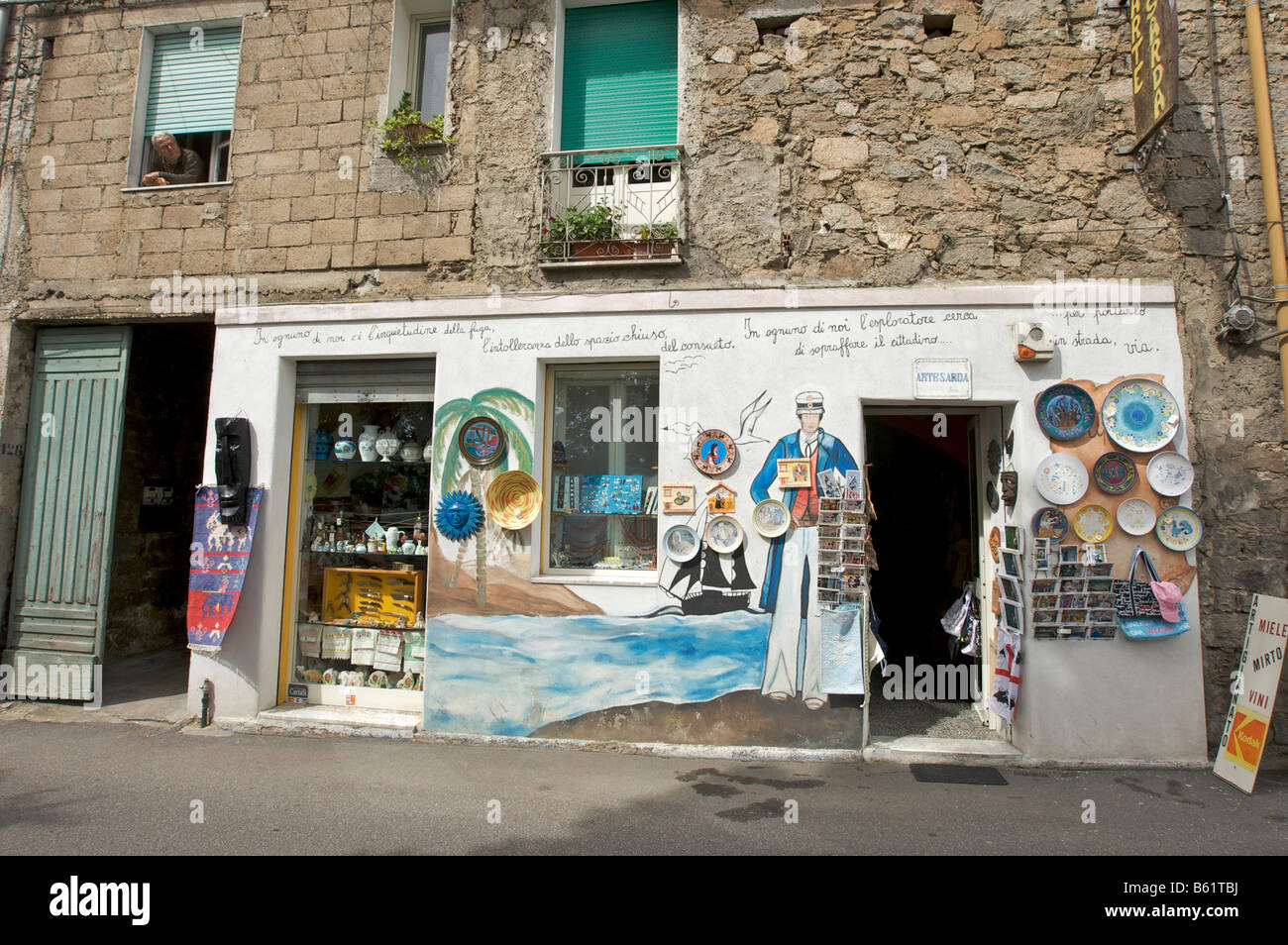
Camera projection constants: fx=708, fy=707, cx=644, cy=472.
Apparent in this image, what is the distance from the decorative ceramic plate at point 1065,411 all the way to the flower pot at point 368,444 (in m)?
5.25

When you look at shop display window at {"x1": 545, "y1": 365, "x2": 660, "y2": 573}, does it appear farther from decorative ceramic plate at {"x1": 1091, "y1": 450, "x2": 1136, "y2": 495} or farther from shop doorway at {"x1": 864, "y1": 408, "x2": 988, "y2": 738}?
decorative ceramic plate at {"x1": 1091, "y1": 450, "x2": 1136, "y2": 495}

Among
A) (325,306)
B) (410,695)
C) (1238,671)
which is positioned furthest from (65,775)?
(1238,671)

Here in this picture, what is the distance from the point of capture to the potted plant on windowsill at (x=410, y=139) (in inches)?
233

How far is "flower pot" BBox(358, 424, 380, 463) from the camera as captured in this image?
6102mm

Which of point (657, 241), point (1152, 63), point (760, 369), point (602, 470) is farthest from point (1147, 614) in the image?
point (657, 241)

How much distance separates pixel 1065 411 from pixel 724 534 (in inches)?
102

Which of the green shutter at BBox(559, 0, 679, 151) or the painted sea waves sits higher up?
the green shutter at BBox(559, 0, 679, 151)

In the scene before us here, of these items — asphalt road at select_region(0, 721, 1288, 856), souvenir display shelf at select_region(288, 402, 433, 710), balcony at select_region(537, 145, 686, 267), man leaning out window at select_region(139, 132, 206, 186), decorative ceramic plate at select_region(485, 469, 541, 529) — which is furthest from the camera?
man leaning out window at select_region(139, 132, 206, 186)

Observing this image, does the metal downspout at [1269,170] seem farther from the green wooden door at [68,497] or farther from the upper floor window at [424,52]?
the green wooden door at [68,497]

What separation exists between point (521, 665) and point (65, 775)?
3.05 meters

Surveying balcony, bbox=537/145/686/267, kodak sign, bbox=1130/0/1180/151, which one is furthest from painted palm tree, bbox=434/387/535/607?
kodak sign, bbox=1130/0/1180/151

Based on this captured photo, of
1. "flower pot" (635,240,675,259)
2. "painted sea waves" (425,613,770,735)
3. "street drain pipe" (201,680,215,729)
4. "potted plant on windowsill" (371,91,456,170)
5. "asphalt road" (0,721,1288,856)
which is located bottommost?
"asphalt road" (0,721,1288,856)

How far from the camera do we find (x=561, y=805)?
424cm

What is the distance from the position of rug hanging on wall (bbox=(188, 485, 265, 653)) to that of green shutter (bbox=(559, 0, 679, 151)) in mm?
4150
